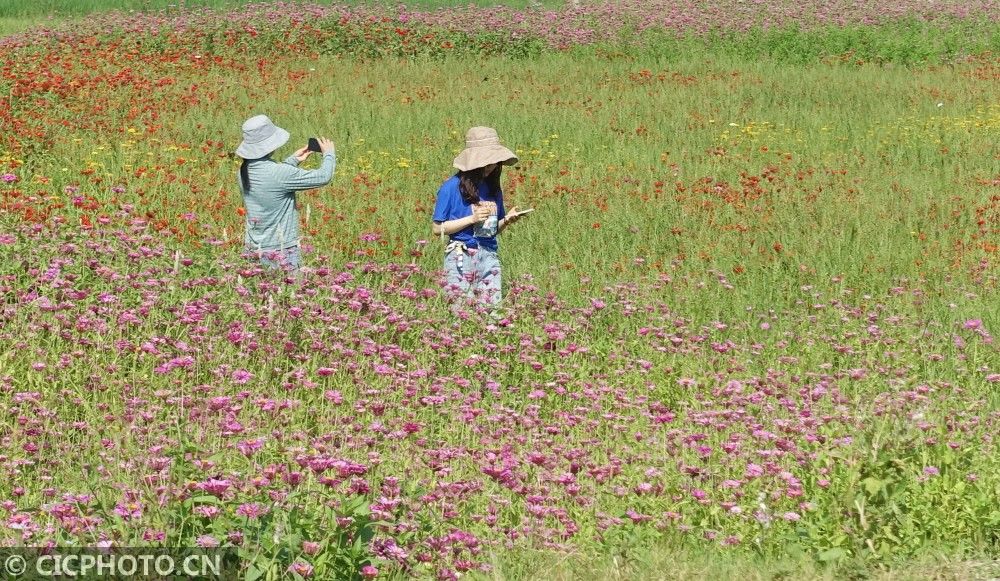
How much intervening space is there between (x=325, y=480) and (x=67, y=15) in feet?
83.9

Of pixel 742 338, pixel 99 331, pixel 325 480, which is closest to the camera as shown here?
pixel 325 480

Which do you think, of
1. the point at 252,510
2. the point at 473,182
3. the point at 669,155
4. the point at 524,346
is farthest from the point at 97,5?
the point at 252,510

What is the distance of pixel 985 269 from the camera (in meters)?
9.24

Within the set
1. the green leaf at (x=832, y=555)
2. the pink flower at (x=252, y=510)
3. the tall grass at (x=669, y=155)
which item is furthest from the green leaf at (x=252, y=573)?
the tall grass at (x=669, y=155)

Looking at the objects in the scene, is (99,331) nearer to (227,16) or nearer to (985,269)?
(985,269)

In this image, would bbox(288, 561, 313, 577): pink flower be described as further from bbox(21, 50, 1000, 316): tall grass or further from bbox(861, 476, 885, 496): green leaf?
bbox(21, 50, 1000, 316): tall grass

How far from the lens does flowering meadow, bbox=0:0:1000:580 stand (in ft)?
14.0

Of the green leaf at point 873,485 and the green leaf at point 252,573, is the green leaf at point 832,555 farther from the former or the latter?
the green leaf at point 252,573

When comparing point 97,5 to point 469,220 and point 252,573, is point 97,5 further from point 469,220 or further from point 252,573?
point 252,573

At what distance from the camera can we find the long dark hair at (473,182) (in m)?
7.75

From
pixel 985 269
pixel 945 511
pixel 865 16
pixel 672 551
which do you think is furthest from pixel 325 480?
pixel 865 16

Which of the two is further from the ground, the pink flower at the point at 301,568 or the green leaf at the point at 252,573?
the pink flower at the point at 301,568

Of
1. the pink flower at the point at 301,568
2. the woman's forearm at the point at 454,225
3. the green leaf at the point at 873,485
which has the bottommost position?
the green leaf at the point at 873,485

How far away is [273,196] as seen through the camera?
7.77 metres
